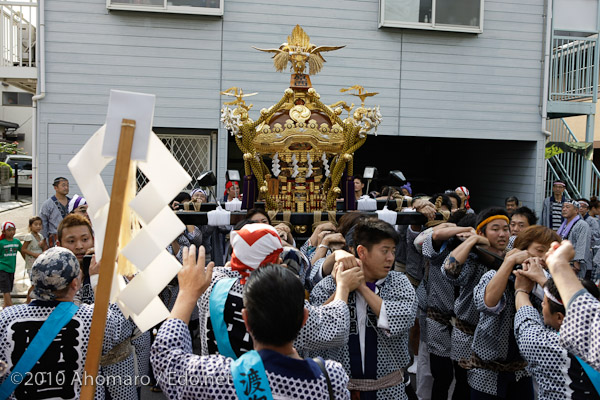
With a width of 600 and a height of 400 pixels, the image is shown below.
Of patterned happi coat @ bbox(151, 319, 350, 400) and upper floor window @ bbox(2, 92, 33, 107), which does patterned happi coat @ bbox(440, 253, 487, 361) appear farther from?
upper floor window @ bbox(2, 92, 33, 107)

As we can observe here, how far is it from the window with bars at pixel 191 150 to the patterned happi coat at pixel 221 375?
8.94m

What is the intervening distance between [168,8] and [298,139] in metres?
5.92

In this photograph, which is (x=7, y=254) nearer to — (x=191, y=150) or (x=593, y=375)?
(x=191, y=150)

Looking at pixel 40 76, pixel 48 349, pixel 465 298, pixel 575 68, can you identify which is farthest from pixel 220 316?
pixel 575 68

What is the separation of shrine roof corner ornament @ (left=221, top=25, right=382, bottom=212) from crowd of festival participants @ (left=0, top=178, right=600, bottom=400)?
116 cm

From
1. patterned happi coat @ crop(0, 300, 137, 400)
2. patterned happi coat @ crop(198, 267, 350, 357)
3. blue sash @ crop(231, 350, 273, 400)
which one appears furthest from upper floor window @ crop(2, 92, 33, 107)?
blue sash @ crop(231, 350, 273, 400)

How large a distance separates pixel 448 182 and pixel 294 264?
13477 mm

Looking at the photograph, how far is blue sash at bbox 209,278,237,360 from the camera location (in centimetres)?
245

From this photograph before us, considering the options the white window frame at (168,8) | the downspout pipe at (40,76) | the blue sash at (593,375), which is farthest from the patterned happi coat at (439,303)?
the downspout pipe at (40,76)

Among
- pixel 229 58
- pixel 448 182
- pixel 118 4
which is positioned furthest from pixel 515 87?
pixel 118 4

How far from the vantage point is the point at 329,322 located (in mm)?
2510

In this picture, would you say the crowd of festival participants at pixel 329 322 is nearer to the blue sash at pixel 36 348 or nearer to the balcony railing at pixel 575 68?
the blue sash at pixel 36 348

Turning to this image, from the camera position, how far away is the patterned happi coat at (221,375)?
1.87 metres

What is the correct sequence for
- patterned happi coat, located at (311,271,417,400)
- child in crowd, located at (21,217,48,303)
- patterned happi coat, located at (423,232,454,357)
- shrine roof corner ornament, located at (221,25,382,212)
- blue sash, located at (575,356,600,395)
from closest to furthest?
blue sash, located at (575,356,600,395) < patterned happi coat, located at (311,271,417,400) < patterned happi coat, located at (423,232,454,357) < shrine roof corner ornament, located at (221,25,382,212) < child in crowd, located at (21,217,48,303)
